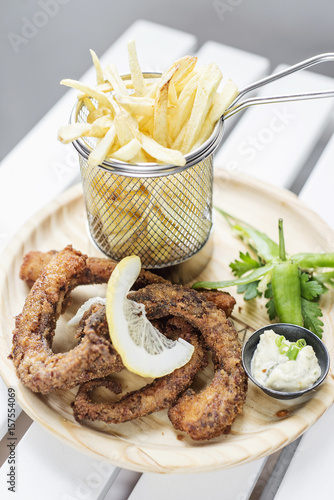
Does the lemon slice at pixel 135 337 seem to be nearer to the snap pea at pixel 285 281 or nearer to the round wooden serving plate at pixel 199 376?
the round wooden serving plate at pixel 199 376

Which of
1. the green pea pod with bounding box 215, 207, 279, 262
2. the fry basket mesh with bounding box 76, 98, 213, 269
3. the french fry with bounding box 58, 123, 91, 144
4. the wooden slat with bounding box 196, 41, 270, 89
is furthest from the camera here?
the wooden slat with bounding box 196, 41, 270, 89

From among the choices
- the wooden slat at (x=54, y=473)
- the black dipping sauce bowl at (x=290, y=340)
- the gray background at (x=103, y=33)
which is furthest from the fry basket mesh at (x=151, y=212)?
the gray background at (x=103, y=33)

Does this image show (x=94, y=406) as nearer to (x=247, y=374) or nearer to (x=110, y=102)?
(x=247, y=374)

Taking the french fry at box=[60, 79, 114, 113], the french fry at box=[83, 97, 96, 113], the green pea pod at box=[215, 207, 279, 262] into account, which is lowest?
the green pea pod at box=[215, 207, 279, 262]

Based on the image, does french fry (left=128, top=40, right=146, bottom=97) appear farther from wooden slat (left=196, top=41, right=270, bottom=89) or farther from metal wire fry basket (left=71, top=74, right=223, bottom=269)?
wooden slat (left=196, top=41, right=270, bottom=89)

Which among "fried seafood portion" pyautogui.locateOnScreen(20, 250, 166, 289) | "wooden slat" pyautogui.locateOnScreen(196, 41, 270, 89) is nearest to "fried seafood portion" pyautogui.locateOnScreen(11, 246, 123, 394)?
"fried seafood portion" pyautogui.locateOnScreen(20, 250, 166, 289)

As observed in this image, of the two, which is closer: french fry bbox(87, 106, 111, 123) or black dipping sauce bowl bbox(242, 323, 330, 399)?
black dipping sauce bowl bbox(242, 323, 330, 399)
